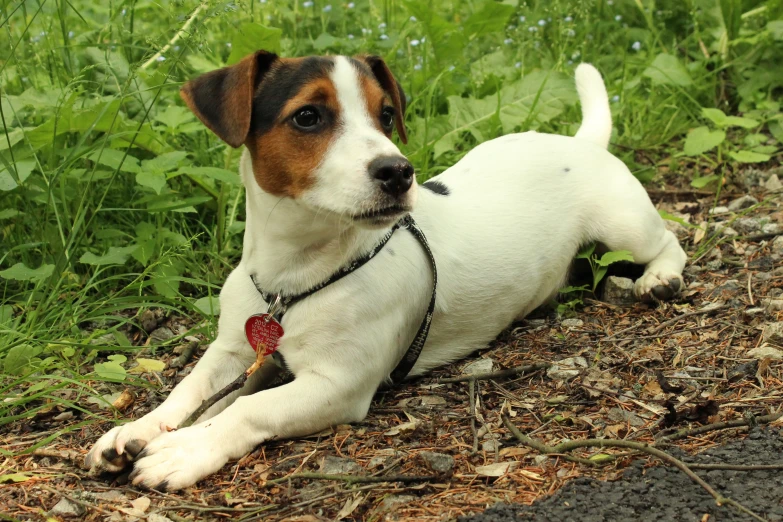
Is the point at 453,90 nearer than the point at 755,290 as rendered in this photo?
No

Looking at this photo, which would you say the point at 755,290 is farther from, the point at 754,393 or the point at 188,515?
the point at 188,515

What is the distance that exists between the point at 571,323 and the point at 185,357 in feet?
5.74

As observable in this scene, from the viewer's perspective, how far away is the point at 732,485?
248 centimetres

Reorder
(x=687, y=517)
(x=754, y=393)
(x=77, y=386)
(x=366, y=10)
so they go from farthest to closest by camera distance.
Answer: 1. (x=366, y=10)
2. (x=77, y=386)
3. (x=754, y=393)
4. (x=687, y=517)

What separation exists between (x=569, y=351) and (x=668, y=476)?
1.19 metres

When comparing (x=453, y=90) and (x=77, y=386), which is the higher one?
(x=453, y=90)

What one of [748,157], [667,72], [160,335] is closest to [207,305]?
[160,335]

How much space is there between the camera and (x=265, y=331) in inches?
Result: 127

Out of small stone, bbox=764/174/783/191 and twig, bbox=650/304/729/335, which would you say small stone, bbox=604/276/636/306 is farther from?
small stone, bbox=764/174/783/191

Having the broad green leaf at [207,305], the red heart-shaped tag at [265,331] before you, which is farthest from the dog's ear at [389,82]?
the broad green leaf at [207,305]

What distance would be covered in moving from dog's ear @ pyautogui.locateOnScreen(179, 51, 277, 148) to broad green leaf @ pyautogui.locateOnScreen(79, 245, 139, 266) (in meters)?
1.15

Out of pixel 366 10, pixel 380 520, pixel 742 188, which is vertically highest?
pixel 366 10

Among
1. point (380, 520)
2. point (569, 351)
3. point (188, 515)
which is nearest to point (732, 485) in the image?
point (380, 520)

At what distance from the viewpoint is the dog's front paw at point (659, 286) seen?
161 inches
